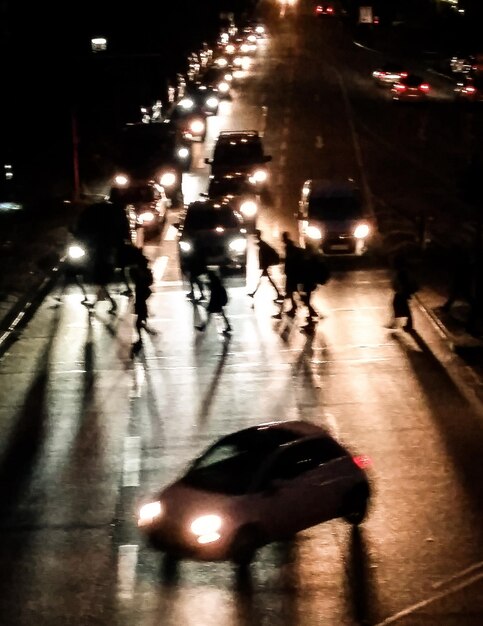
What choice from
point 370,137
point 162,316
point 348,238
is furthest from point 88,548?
point 370,137

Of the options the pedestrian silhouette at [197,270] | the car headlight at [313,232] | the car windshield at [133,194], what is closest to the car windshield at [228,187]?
the car windshield at [133,194]

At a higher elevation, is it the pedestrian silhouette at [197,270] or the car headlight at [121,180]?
the pedestrian silhouette at [197,270]

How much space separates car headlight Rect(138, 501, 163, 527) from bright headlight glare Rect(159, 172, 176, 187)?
26.6 m

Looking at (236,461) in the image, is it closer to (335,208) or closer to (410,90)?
(335,208)

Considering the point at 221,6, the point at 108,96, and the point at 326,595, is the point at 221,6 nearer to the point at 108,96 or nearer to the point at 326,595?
the point at 108,96

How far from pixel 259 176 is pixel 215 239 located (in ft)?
34.1

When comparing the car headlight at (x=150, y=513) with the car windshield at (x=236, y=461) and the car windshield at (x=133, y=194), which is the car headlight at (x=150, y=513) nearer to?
the car windshield at (x=236, y=461)

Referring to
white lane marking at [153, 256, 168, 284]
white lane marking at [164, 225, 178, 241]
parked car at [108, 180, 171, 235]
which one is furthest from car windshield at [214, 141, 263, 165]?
white lane marking at [153, 256, 168, 284]

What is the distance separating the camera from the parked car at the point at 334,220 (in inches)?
1180

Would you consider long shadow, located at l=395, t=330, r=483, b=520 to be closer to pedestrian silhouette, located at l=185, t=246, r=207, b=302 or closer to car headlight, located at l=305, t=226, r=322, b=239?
pedestrian silhouette, located at l=185, t=246, r=207, b=302

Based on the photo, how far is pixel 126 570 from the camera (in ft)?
39.4

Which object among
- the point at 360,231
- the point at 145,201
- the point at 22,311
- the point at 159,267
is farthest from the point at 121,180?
the point at 22,311

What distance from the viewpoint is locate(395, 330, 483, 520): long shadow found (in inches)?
579

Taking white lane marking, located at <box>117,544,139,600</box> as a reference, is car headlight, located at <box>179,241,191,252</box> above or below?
below
